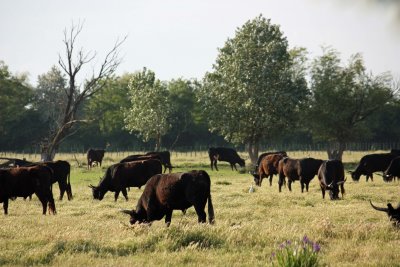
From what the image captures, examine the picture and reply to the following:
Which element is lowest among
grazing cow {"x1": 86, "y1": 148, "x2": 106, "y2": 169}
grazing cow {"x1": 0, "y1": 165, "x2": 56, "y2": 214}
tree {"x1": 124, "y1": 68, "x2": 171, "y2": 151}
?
grazing cow {"x1": 0, "y1": 165, "x2": 56, "y2": 214}

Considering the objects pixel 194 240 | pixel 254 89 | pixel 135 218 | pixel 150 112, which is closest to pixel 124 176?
pixel 135 218

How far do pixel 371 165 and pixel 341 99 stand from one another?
2142 cm

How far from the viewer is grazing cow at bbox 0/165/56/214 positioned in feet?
52.9

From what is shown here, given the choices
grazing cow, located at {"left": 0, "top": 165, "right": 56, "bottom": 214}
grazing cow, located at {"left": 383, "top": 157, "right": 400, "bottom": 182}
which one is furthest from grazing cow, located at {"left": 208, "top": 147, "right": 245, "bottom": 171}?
grazing cow, located at {"left": 0, "top": 165, "right": 56, "bottom": 214}

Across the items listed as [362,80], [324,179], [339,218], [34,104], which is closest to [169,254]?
[339,218]

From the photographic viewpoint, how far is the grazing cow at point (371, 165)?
28.5 m

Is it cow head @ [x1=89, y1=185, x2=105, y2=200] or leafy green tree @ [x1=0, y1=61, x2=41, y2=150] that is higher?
leafy green tree @ [x1=0, y1=61, x2=41, y2=150]

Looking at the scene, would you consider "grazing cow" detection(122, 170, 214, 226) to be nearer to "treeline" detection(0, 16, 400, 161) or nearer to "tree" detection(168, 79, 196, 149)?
"treeline" detection(0, 16, 400, 161)

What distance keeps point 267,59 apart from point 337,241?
36346mm

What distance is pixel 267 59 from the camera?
45.3 m

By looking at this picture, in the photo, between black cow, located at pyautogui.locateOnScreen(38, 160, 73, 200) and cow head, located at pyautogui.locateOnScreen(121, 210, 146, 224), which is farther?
black cow, located at pyautogui.locateOnScreen(38, 160, 73, 200)

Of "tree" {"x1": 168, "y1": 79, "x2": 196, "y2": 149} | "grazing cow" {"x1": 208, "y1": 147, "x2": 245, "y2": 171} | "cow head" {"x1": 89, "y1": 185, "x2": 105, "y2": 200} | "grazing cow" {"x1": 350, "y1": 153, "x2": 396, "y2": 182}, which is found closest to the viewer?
"cow head" {"x1": 89, "y1": 185, "x2": 105, "y2": 200}

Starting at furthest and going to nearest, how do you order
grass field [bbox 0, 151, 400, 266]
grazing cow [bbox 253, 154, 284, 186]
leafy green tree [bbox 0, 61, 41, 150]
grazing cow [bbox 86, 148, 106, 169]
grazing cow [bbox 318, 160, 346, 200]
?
1. leafy green tree [bbox 0, 61, 41, 150]
2. grazing cow [bbox 86, 148, 106, 169]
3. grazing cow [bbox 253, 154, 284, 186]
4. grazing cow [bbox 318, 160, 346, 200]
5. grass field [bbox 0, 151, 400, 266]

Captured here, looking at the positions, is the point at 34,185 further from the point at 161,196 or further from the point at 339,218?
the point at 339,218
